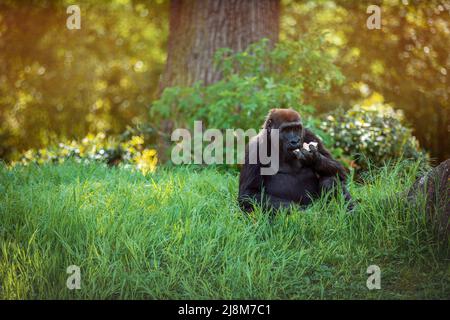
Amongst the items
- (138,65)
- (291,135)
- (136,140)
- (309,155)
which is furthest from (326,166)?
(138,65)

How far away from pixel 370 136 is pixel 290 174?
3064mm

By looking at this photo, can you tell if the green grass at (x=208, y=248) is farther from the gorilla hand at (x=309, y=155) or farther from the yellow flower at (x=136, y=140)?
the yellow flower at (x=136, y=140)

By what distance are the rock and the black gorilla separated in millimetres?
660

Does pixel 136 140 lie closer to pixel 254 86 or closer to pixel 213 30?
pixel 213 30

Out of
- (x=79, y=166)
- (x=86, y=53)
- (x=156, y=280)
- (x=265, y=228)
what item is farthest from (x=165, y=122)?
(x=156, y=280)

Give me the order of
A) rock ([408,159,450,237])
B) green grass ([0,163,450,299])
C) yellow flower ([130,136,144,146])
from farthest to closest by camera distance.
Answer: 1. yellow flower ([130,136,144,146])
2. rock ([408,159,450,237])
3. green grass ([0,163,450,299])

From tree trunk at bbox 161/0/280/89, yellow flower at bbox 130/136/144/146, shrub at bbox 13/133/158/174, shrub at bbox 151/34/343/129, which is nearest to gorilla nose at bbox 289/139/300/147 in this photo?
shrub at bbox 151/34/343/129

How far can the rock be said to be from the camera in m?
4.23

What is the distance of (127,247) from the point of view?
4078 mm

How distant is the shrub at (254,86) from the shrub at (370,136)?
1.95 ft

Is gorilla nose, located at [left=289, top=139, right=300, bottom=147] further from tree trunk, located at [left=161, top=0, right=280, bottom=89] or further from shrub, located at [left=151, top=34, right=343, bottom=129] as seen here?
tree trunk, located at [left=161, top=0, right=280, bottom=89]

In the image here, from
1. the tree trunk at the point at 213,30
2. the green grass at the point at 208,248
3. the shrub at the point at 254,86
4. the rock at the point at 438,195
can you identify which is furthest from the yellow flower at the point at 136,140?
the rock at the point at 438,195

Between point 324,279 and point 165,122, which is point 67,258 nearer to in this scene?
point 324,279

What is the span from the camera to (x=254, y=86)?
738 cm
